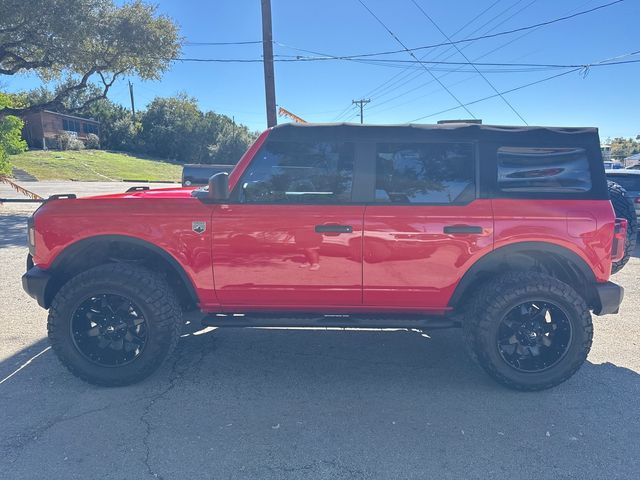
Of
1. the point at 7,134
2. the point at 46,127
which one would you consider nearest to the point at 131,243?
the point at 7,134

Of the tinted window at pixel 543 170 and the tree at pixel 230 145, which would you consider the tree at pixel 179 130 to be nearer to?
the tree at pixel 230 145

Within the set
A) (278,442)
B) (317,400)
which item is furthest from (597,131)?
(278,442)

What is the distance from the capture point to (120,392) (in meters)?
3.16

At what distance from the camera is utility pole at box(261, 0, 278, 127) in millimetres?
10602

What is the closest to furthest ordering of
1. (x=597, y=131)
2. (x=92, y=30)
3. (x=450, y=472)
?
(x=450, y=472) < (x=597, y=131) < (x=92, y=30)

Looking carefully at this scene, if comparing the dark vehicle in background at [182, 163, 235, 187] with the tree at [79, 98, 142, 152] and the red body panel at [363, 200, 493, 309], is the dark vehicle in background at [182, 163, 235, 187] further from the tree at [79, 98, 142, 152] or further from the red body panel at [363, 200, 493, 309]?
the tree at [79, 98, 142, 152]

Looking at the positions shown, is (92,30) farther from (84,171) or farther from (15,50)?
(84,171)

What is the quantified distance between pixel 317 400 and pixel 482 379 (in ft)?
4.52

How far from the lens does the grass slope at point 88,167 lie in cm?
3597

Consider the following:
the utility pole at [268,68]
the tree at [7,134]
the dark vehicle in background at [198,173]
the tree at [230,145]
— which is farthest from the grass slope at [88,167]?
the dark vehicle in background at [198,173]

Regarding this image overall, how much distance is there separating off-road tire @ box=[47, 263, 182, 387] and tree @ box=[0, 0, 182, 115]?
12.5 meters

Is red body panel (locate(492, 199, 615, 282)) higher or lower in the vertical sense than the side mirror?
lower

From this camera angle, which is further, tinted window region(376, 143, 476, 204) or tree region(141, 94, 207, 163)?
tree region(141, 94, 207, 163)

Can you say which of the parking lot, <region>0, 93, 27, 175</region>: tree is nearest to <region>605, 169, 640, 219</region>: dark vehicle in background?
the parking lot
